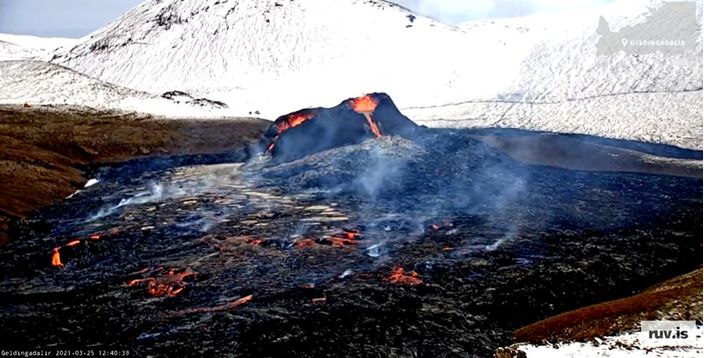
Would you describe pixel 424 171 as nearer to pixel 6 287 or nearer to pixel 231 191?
pixel 231 191

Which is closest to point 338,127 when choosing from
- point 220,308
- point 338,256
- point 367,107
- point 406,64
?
point 367,107

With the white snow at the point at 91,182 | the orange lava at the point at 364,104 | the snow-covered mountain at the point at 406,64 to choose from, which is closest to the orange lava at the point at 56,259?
the white snow at the point at 91,182

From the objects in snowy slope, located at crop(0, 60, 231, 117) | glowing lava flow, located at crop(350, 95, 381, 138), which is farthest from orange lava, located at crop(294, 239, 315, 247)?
snowy slope, located at crop(0, 60, 231, 117)

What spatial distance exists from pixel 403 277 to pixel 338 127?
23.3 meters

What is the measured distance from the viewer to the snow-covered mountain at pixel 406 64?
76.4 m

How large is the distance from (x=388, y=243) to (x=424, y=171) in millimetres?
13962

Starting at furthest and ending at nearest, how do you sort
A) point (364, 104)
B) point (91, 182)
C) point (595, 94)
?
1. point (595, 94)
2. point (364, 104)
3. point (91, 182)

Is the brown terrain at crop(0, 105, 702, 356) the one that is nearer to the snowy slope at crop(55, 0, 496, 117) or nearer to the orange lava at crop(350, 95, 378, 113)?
the orange lava at crop(350, 95, 378, 113)

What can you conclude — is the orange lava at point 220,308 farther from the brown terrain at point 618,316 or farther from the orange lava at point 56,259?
the brown terrain at point 618,316

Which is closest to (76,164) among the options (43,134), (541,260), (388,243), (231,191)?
(43,134)

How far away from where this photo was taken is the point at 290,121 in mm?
44062

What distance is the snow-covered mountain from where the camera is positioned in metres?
76.4

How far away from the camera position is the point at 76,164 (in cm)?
4281

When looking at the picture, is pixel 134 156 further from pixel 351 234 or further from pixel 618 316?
pixel 618 316
